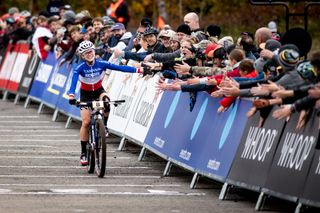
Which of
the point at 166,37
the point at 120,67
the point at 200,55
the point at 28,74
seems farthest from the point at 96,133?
the point at 28,74

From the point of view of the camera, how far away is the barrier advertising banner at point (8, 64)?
1387 inches

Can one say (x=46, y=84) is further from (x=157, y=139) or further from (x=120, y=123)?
(x=157, y=139)

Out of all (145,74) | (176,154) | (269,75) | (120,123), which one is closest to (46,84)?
(120,123)

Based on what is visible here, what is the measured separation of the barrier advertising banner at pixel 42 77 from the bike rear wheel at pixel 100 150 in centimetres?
1154

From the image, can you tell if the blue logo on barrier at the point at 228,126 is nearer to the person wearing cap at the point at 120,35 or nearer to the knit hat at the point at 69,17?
the person wearing cap at the point at 120,35

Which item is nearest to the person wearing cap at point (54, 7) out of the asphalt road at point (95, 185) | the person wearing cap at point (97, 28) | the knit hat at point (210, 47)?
the person wearing cap at point (97, 28)

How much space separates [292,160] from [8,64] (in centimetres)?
2229

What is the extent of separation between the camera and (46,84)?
30.8 m

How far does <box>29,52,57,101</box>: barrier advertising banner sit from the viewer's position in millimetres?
30844

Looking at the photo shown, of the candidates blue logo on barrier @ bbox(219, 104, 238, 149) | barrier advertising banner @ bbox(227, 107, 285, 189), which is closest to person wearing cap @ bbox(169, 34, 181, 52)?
blue logo on barrier @ bbox(219, 104, 238, 149)

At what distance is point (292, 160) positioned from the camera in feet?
46.4

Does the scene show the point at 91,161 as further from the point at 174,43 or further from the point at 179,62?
the point at 174,43

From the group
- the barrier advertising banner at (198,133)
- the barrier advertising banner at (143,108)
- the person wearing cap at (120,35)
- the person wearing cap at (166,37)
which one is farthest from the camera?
the person wearing cap at (120,35)

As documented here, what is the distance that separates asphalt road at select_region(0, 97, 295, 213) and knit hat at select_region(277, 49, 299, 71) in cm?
163
